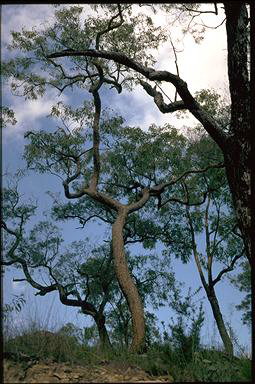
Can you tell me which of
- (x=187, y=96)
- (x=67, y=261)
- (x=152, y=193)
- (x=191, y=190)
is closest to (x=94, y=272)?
(x=67, y=261)

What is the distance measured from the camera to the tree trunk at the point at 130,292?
26.2 ft

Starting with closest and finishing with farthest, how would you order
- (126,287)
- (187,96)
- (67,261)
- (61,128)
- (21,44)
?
(187,96)
(126,287)
(21,44)
(61,128)
(67,261)

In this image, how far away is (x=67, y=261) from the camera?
51.1 feet

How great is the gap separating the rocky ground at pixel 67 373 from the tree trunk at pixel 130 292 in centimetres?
342

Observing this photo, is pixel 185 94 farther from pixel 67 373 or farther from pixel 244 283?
pixel 244 283

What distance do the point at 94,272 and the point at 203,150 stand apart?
4.98 meters

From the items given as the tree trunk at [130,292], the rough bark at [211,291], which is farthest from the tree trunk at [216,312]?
the tree trunk at [130,292]

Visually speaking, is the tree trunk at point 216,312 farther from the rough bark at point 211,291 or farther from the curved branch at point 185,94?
the curved branch at point 185,94

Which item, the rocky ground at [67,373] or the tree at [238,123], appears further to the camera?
the tree at [238,123]

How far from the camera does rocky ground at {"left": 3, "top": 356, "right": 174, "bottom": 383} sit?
11.6 feet

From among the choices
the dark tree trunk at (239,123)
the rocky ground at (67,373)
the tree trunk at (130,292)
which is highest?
the dark tree trunk at (239,123)

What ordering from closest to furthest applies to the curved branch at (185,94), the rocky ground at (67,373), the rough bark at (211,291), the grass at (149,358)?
1. the rocky ground at (67,373)
2. the grass at (149,358)
3. the curved branch at (185,94)
4. the rough bark at (211,291)

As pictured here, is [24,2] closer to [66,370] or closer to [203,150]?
[66,370]

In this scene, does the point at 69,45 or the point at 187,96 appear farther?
the point at 69,45
